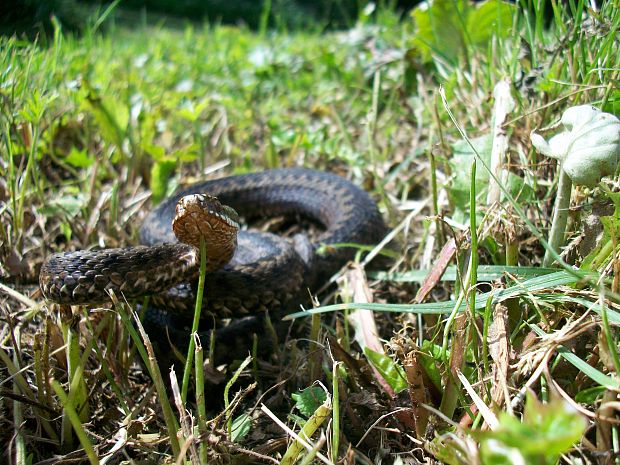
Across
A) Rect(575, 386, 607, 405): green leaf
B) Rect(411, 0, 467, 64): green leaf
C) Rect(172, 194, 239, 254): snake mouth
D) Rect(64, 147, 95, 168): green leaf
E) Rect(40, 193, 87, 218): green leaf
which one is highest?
Rect(411, 0, 467, 64): green leaf

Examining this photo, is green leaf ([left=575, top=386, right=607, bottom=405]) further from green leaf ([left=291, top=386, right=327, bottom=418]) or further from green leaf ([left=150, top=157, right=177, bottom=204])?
green leaf ([left=150, top=157, right=177, bottom=204])

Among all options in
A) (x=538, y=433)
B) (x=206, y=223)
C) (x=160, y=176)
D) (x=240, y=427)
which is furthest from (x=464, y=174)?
(x=160, y=176)

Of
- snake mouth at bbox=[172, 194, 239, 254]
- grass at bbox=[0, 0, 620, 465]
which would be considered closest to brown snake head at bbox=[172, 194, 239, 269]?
snake mouth at bbox=[172, 194, 239, 254]

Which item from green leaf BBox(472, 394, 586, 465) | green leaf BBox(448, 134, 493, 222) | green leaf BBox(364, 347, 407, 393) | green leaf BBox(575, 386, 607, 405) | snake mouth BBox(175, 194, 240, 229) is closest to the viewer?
green leaf BBox(472, 394, 586, 465)

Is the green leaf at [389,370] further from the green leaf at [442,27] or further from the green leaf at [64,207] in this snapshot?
the green leaf at [442,27]

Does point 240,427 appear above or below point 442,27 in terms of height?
below

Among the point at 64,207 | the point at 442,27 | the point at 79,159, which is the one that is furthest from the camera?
the point at 442,27

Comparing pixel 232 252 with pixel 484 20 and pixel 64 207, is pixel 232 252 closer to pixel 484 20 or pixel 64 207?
pixel 64 207

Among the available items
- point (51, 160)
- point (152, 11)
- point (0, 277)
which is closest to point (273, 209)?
point (51, 160)

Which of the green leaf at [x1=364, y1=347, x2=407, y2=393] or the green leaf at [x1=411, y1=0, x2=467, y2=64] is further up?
the green leaf at [x1=411, y1=0, x2=467, y2=64]
